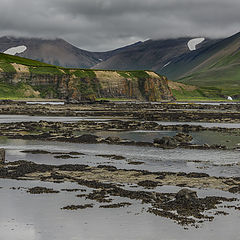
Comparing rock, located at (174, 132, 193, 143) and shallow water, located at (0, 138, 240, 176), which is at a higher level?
rock, located at (174, 132, 193, 143)

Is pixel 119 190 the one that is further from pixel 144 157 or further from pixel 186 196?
pixel 144 157

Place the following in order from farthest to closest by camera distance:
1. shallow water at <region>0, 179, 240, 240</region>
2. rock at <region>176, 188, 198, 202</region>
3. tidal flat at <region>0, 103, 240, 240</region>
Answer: rock at <region>176, 188, 198, 202</region>
tidal flat at <region>0, 103, 240, 240</region>
shallow water at <region>0, 179, 240, 240</region>

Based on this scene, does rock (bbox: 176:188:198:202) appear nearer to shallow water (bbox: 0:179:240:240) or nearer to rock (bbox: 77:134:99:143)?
shallow water (bbox: 0:179:240:240)

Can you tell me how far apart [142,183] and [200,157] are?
17.2m

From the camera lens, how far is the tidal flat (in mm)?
22297

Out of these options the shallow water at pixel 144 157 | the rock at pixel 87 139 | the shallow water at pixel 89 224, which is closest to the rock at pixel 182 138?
the shallow water at pixel 144 157

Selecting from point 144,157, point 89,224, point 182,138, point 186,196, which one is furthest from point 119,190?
point 182,138

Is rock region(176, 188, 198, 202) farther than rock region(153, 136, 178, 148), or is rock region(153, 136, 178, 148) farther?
rock region(153, 136, 178, 148)

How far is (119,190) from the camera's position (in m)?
30.6

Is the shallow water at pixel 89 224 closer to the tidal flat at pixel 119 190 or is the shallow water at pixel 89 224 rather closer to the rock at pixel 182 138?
the tidal flat at pixel 119 190

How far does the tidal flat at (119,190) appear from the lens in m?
22.3

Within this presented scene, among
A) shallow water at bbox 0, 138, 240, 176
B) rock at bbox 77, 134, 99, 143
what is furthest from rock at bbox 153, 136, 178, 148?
rock at bbox 77, 134, 99, 143

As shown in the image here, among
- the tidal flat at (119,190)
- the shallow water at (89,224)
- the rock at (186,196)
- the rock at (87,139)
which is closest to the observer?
the shallow water at (89,224)

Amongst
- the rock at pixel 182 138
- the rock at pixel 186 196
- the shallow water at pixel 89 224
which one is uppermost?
the rock at pixel 182 138
